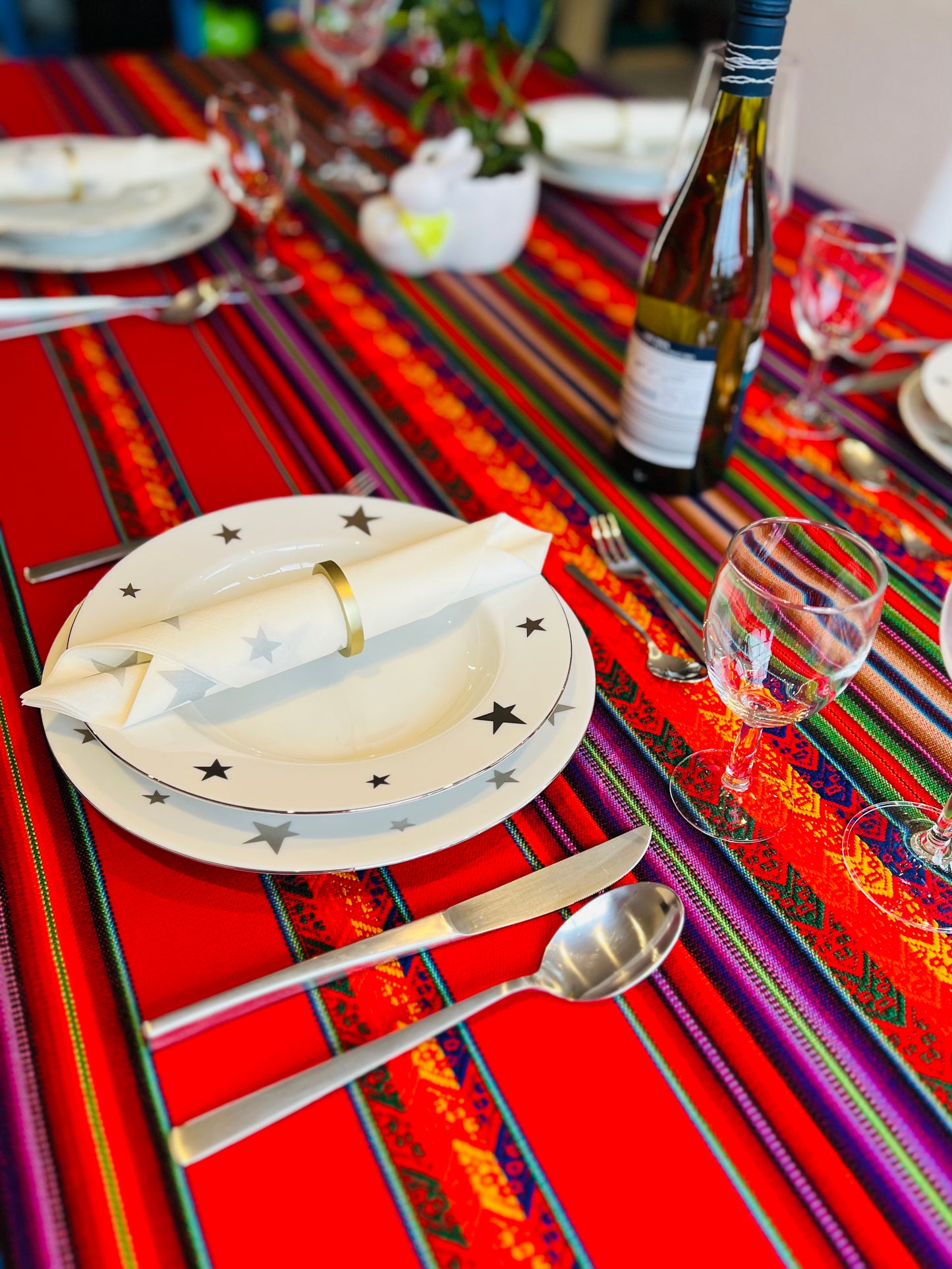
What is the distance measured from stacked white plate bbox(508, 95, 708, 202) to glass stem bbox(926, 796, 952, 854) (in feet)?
2.90

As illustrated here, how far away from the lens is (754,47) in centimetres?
62

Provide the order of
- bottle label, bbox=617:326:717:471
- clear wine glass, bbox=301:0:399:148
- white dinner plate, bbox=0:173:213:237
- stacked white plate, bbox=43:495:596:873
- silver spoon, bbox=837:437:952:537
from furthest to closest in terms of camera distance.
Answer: clear wine glass, bbox=301:0:399:148 → white dinner plate, bbox=0:173:213:237 → silver spoon, bbox=837:437:952:537 → bottle label, bbox=617:326:717:471 → stacked white plate, bbox=43:495:596:873

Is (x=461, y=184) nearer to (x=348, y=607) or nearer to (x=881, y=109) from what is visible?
(x=348, y=607)

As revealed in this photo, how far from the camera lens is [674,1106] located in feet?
1.42

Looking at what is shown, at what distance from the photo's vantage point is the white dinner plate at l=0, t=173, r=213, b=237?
3.29 ft

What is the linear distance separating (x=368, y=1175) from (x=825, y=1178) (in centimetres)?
19

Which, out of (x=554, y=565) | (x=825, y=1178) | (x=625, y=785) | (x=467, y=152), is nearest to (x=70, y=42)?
(x=467, y=152)

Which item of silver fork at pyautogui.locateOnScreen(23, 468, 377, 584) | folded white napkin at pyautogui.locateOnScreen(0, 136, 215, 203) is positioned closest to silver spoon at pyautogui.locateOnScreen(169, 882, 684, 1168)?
silver fork at pyautogui.locateOnScreen(23, 468, 377, 584)

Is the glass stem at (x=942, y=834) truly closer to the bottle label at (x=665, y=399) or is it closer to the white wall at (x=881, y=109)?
the bottle label at (x=665, y=399)

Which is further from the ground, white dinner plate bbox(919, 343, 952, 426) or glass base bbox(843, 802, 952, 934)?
white dinner plate bbox(919, 343, 952, 426)

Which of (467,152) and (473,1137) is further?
(467,152)

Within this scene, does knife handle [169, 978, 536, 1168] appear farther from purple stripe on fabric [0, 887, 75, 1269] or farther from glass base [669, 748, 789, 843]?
glass base [669, 748, 789, 843]

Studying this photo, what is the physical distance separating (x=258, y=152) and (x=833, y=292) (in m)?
0.59

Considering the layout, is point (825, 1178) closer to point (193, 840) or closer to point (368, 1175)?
point (368, 1175)
